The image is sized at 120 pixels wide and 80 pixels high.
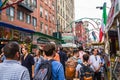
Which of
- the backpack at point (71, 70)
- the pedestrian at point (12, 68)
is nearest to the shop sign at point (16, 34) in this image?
the backpack at point (71, 70)

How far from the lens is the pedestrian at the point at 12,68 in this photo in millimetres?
4703

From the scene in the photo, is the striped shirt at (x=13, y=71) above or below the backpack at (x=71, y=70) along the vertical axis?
above

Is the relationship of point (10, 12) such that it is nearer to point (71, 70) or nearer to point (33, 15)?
point (33, 15)

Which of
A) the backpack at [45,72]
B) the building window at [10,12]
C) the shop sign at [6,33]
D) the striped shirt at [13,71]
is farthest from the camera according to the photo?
the building window at [10,12]

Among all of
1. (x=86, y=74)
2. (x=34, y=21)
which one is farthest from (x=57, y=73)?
(x=34, y=21)

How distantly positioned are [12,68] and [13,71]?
0.04 metres

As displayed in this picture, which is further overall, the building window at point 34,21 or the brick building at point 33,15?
the building window at point 34,21

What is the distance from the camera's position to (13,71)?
4727mm

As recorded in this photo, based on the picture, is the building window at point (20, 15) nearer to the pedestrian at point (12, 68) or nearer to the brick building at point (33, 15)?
the brick building at point (33, 15)

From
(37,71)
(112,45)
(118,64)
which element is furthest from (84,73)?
(112,45)

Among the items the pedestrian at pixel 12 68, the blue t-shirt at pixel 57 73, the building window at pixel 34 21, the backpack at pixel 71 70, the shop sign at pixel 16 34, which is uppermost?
the building window at pixel 34 21

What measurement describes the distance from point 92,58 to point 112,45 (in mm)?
3509

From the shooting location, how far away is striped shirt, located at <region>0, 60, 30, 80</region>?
15.4 feet

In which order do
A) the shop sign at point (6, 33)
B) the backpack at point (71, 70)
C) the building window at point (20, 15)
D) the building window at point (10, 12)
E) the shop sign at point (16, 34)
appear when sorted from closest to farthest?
1. the backpack at point (71, 70)
2. the shop sign at point (6, 33)
3. the shop sign at point (16, 34)
4. the building window at point (10, 12)
5. the building window at point (20, 15)
